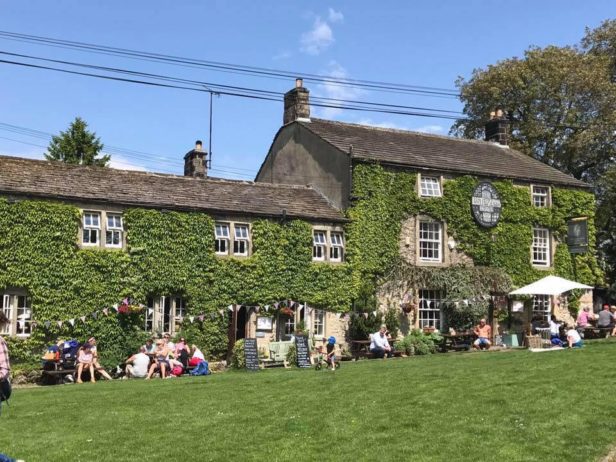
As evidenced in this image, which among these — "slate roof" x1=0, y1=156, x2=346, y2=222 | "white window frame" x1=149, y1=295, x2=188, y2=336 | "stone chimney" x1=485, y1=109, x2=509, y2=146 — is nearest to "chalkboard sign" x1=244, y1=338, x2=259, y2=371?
"white window frame" x1=149, y1=295, x2=188, y2=336

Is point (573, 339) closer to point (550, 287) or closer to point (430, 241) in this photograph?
point (550, 287)

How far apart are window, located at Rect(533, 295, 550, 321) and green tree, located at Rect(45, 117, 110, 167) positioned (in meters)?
28.1

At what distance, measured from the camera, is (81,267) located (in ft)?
79.0

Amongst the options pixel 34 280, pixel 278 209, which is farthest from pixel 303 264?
pixel 34 280

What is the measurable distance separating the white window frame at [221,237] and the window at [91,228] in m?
4.24

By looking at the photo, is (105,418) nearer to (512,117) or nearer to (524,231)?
(524,231)

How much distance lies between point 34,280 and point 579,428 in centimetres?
1787

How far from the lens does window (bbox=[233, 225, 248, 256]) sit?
27156mm

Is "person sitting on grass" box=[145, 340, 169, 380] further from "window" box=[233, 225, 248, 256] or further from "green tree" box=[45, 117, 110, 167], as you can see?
"green tree" box=[45, 117, 110, 167]

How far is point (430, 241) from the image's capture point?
3081cm

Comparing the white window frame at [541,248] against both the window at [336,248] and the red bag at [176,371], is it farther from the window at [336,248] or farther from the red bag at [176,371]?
the red bag at [176,371]

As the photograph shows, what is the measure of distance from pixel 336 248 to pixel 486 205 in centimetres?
747

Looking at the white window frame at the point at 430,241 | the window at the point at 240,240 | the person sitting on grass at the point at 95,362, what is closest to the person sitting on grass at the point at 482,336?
the white window frame at the point at 430,241

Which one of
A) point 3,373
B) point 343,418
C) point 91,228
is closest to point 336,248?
point 91,228
